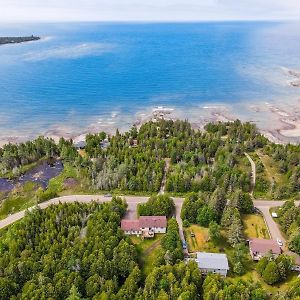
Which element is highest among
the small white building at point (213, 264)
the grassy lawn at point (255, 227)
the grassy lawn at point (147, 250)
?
the small white building at point (213, 264)

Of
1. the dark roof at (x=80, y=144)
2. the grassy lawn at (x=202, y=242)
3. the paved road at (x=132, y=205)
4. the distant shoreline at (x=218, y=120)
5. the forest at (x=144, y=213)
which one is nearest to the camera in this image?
the forest at (x=144, y=213)

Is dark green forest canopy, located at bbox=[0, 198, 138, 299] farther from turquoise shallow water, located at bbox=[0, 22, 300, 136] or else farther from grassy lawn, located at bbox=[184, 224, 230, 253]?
turquoise shallow water, located at bbox=[0, 22, 300, 136]

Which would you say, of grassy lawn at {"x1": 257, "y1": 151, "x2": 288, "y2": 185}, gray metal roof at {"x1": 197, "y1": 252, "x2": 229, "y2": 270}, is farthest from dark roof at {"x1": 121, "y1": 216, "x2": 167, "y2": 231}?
grassy lawn at {"x1": 257, "y1": 151, "x2": 288, "y2": 185}

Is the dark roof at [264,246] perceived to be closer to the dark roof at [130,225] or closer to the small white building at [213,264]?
the small white building at [213,264]

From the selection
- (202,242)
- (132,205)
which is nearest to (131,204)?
(132,205)

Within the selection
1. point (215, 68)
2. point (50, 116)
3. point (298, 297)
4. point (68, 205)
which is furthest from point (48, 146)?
point (215, 68)

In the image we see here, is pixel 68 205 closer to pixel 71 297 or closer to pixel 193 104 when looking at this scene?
pixel 71 297

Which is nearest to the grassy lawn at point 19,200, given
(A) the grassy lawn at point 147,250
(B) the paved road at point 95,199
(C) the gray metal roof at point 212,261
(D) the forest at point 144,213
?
(D) the forest at point 144,213
